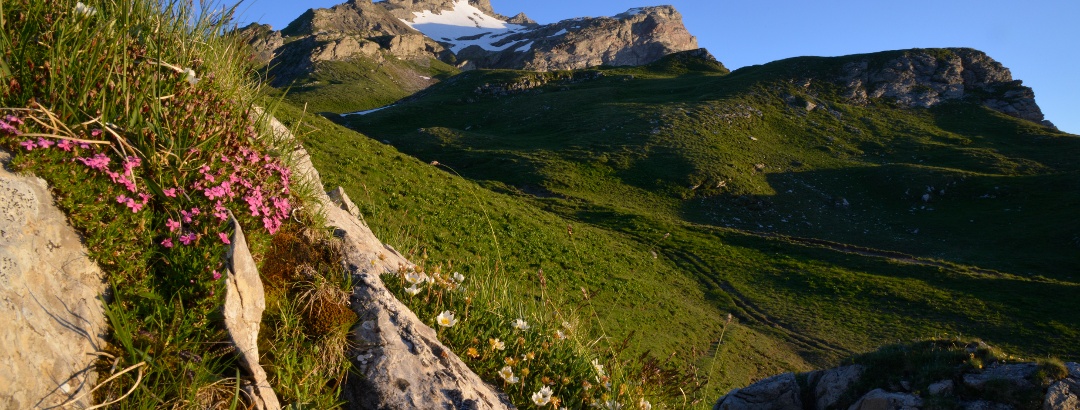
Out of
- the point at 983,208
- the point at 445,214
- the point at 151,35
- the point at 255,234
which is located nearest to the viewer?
the point at 255,234

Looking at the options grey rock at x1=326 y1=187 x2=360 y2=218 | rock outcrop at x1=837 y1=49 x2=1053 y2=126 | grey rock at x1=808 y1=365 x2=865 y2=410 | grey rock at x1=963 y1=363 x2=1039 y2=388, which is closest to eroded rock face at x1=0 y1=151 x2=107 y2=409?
grey rock at x1=326 y1=187 x2=360 y2=218

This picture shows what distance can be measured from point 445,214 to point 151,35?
19.5 meters

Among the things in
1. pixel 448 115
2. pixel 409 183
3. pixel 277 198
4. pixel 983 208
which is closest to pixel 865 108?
pixel 983 208

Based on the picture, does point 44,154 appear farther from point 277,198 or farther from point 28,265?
point 277,198

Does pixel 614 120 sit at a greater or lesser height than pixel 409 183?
greater

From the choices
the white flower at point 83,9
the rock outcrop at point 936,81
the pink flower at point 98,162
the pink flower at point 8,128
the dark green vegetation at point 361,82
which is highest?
the rock outcrop at point 936,81

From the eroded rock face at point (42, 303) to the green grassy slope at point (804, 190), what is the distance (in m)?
25.1

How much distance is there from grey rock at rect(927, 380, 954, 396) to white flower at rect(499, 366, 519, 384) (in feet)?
22.3

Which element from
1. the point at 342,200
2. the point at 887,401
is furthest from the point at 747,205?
the point at 342,200

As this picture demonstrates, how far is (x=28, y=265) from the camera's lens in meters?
2.82

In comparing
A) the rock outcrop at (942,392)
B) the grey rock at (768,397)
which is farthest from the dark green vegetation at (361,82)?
the rock outcrop at (942,392)

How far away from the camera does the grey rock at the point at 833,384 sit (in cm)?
941

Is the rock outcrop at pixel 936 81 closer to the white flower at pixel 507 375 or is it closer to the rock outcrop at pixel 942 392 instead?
the rock outcrop at pixel 942 392

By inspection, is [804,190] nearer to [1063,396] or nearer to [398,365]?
[1063,396]
